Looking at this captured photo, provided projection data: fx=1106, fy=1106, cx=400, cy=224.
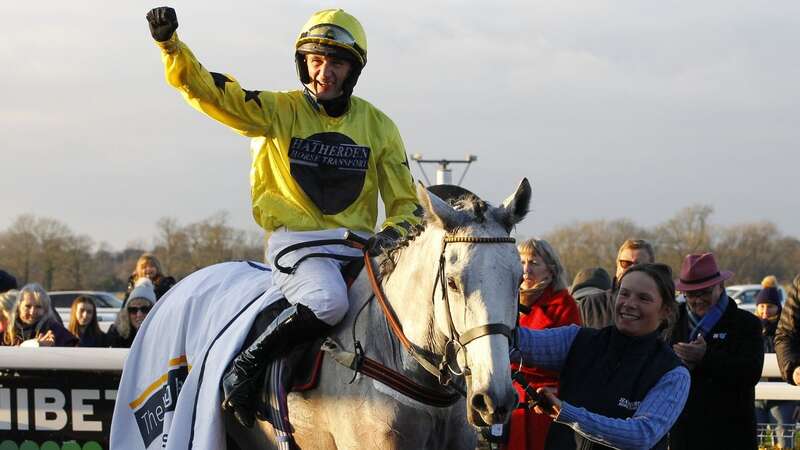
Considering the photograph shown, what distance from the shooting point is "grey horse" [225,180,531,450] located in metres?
3.76

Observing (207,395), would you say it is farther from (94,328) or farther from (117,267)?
(117,267)

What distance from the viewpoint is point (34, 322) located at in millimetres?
8359

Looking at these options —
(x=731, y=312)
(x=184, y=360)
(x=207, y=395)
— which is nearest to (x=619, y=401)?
(x=731, y=312)

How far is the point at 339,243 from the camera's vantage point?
4953 millimetres

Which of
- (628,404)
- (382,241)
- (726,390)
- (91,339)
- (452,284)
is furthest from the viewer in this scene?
(91,339)

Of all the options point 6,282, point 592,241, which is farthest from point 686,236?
point 6,282

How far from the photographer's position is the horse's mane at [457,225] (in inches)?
158

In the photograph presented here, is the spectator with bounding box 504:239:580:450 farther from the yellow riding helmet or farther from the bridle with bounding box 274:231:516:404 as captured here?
the yellow riding helmet

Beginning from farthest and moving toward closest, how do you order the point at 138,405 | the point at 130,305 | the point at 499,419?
the point at 130,305
the point at 138,405
the point at 499,419

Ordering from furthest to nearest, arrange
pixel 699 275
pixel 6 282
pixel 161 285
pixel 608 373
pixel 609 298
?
pixel 6 282
pixel 161 285
pixel 609 298
pixel 699 275
pixel 608 373

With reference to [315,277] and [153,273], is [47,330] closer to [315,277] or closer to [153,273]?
[153,273]

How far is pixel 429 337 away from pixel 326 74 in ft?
4.86

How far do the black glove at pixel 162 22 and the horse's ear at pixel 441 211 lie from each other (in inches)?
54.7

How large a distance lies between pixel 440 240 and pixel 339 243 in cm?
99
